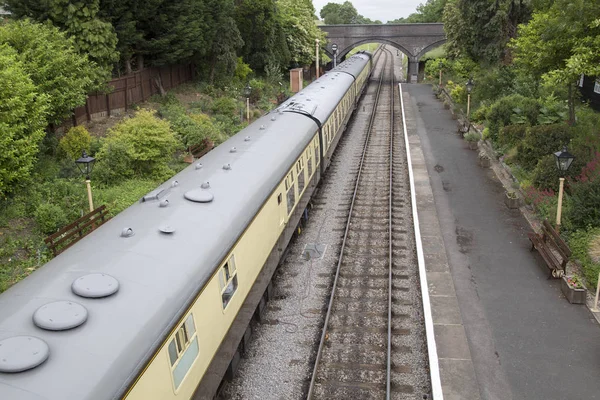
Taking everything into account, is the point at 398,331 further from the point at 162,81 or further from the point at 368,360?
the point at 162,81

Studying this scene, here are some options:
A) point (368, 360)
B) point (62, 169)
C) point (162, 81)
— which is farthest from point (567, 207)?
point (162, 81)

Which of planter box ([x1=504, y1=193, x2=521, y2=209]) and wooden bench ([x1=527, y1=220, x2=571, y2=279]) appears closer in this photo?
wooden bench ([x1=527, y1=220, x2=571, y2=279])

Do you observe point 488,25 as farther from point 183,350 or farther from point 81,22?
point 183,350

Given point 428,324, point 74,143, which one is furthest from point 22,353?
point 74,143

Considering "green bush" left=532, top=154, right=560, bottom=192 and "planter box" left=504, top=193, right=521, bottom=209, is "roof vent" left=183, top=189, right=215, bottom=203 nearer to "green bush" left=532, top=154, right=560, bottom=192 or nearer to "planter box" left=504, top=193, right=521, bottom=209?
"planter box" left=504, top=193, right=521, bottom=209


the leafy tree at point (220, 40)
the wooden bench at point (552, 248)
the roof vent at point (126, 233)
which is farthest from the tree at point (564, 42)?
the leafy tree at point (220, 40)

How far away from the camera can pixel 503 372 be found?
982 cm

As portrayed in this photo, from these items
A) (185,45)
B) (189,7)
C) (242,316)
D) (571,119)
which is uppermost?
(189,7)

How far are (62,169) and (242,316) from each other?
11821 millimetres

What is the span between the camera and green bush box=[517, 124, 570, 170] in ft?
64.2

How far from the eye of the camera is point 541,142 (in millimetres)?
19953

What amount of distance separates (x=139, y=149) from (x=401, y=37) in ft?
157

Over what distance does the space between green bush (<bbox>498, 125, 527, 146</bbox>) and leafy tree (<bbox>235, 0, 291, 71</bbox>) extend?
80.8ft

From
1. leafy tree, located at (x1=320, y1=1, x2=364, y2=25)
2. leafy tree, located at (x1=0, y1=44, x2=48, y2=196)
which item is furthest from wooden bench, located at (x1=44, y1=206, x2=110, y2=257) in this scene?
leafy tree, located at (x1=320, y1=1, x2=364, y2=25)
